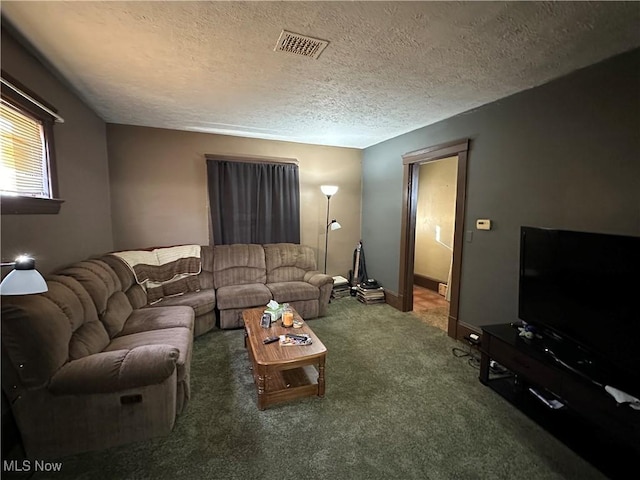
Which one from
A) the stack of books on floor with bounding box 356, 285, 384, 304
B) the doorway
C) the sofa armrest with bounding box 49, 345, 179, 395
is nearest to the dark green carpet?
the sofa armrest with bounding box 49, 345, 179, 395

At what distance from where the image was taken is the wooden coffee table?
208cm

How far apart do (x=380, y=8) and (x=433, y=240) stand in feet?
14.0

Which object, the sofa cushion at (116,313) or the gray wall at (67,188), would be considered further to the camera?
the sofa cushion at (116,313)

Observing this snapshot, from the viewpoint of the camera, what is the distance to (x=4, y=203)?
168 cm

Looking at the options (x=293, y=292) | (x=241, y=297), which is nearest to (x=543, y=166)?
(x=293, y=292)

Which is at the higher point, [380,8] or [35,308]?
[380,8]

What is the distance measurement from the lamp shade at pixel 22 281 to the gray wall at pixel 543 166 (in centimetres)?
339

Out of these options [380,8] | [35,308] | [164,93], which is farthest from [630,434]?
[164,93]

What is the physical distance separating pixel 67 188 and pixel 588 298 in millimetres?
4069

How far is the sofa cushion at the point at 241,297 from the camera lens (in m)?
3.46

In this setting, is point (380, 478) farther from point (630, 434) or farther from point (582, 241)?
point (582, 241)

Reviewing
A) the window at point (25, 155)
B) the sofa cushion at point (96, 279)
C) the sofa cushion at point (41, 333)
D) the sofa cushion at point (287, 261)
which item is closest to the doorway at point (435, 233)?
the sofa cushion at point (287, 261)

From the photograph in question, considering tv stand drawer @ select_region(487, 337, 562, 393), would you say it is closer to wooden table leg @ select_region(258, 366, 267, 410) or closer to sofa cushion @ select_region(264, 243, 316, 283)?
wooden table leg @ select_region(258, 366, 267, 410)

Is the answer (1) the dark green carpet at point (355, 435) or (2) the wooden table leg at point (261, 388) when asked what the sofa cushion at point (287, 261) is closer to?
(1) the dark green carpet at point (355, 435)
